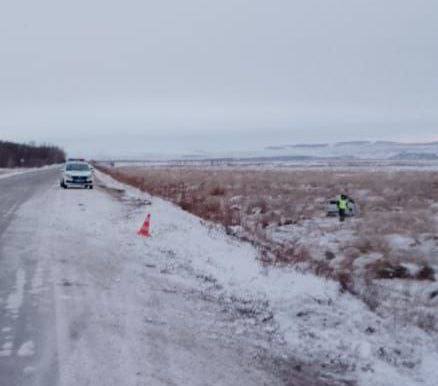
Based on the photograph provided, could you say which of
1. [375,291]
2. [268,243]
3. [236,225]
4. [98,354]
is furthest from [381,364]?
[236,225]

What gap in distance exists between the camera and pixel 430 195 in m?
31.6

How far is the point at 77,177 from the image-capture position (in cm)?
3638

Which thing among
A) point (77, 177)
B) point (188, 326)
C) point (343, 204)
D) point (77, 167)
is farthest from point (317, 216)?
point (77, 167)

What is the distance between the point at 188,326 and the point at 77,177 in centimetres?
3021

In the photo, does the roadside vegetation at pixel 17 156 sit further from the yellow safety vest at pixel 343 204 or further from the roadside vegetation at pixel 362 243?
the yellow safety vest at pixel 343 204

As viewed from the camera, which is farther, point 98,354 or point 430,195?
point 430,195

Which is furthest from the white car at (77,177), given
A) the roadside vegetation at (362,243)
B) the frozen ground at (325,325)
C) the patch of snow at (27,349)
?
the patch of snow at (27,349)

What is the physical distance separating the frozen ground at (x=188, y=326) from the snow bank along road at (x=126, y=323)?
0.05 feet

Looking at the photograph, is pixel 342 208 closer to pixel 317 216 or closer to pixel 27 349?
pixel 317 216

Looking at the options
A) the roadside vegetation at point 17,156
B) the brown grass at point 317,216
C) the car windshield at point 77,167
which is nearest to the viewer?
the brown grass at point 317,216

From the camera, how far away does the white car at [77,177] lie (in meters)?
36.4

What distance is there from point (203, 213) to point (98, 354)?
1736 cm

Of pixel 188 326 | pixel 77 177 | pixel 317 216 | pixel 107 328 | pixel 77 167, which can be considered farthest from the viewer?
pixel 77 167

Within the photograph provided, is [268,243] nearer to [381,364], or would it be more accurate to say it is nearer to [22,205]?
[381,364]
